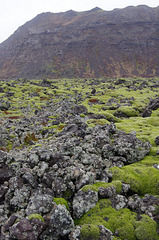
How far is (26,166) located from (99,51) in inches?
7906

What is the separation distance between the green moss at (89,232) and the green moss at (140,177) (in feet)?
13.2

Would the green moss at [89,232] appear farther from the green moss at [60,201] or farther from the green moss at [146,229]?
the green moss at [146,229]

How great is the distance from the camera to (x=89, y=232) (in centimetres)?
793

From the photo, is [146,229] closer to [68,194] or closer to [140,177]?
[140,177]

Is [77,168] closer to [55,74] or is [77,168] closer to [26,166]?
[26,166]

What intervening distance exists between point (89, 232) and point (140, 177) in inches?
216

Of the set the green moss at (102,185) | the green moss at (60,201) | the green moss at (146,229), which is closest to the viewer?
the green moss at (146,229)

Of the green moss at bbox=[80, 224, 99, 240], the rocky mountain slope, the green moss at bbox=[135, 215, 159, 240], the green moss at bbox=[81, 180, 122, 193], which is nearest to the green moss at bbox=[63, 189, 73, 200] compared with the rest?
the rocky mountain slope

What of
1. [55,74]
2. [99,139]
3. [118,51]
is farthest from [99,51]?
[99,139]

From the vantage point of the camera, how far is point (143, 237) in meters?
7.93

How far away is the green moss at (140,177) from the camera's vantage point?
10.9 m

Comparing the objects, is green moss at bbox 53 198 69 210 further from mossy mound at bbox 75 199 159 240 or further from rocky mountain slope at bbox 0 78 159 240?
mossy mound at bbox 75 199 159 240

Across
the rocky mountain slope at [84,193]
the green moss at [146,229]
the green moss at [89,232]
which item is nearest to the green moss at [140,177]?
the rocky mountain slope at [84,193]

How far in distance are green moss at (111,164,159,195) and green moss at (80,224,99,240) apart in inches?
158
